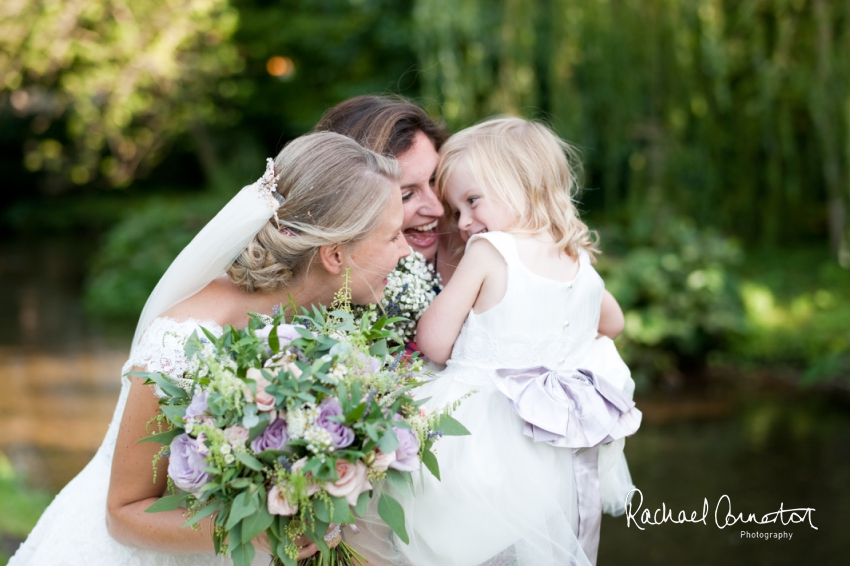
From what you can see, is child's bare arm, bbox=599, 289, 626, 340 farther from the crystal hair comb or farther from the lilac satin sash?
the crystal hair comb

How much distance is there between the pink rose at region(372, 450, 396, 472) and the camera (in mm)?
1675

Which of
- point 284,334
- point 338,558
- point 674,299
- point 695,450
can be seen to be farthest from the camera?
point 674,299

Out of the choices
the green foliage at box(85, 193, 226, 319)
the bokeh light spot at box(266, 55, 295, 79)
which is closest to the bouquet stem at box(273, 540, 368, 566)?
the green foliage at box(85, 193, 226, 319)

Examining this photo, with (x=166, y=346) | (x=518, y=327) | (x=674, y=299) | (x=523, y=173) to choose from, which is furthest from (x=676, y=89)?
(x=166, y=346)

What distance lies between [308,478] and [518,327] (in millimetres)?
854

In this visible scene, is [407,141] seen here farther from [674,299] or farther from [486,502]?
[674,299]

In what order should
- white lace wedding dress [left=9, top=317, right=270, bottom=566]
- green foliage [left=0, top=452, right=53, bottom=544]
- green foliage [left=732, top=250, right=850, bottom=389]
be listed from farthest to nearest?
1. green foliage [left=732, top=250, right=850, bottom=389]
2. green foliage [left=0, top=452, right=53, bottom=544]
3. white lace wedding dress [left=9, top=317, right=270, bottom=566]

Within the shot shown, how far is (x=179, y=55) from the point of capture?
48.1 feet

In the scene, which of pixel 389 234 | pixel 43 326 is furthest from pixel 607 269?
pixel 43 326

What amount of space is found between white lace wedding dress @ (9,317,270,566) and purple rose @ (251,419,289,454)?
0.37 metres

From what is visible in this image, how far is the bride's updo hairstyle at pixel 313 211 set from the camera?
2.07 m

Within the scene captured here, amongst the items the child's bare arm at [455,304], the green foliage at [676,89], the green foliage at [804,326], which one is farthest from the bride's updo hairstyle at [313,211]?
the green foliage at [804,326]

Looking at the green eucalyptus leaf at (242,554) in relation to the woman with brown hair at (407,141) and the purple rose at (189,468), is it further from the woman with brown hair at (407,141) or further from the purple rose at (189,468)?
the woman with brown hair at (407,141)

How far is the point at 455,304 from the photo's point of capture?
2.30 meters
